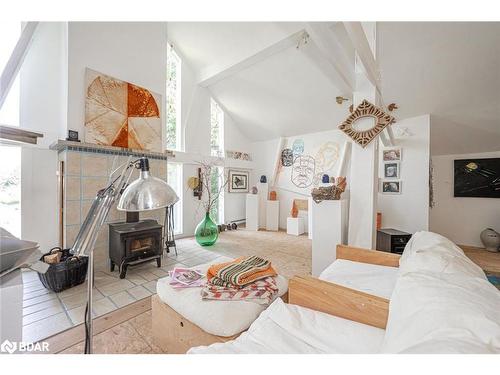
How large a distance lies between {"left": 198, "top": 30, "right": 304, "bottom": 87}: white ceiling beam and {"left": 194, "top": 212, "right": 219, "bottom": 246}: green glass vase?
111 inches

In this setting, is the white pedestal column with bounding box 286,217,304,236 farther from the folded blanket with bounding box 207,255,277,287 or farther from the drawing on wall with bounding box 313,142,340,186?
the folded blanket with bounding box 207,255,277,287

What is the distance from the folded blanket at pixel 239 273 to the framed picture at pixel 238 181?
4.01 m

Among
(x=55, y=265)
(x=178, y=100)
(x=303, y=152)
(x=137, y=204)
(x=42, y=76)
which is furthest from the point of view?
(x=303, y=152)

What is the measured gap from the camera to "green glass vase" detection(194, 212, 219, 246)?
371 centimetres

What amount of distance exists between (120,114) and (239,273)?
2.81 m

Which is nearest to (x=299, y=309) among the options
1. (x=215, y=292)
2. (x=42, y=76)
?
(x=215, y=292)

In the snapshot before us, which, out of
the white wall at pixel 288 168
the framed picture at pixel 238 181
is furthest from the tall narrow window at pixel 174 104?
the white wall at pixel 288 168

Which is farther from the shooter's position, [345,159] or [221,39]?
[345,159]

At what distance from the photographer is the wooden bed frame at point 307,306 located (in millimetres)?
908

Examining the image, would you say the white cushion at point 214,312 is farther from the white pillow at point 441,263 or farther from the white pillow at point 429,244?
the white pillow at point 429,244

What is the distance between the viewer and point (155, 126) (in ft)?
10.5

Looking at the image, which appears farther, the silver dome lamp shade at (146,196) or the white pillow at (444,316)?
the silver dome lamp shade at (146,196)
